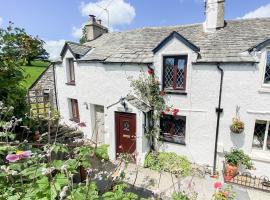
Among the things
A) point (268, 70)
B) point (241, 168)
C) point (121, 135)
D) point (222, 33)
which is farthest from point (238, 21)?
point (121, 135)

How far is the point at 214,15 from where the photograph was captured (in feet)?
36.4

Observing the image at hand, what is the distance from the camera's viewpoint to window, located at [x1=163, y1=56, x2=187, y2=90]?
10.2 metres

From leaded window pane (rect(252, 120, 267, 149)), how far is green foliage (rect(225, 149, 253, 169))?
0.86m

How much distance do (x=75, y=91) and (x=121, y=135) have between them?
5.35 m

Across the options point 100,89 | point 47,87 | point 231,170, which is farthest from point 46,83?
point 231,170

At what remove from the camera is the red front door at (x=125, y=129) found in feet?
36.6

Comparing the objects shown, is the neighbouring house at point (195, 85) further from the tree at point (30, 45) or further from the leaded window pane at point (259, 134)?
the tree at point (30, 45)

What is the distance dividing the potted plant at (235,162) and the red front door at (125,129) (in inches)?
196

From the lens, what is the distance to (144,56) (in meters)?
11.1

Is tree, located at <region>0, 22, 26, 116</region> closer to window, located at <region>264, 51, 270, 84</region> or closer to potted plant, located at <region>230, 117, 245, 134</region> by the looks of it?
potted plant, located at <region>230, 117, 245, 134</region>

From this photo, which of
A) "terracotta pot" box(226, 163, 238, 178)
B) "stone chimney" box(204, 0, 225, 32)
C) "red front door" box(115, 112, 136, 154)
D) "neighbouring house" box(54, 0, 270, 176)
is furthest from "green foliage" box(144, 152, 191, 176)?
"stone chimney" box(204, 0, 225, 32)

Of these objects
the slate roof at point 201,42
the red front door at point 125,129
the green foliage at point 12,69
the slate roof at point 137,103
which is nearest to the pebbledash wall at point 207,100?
the red front door at point 125,129

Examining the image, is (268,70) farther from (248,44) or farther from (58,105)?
(58,105)

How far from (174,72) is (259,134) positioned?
514cm
